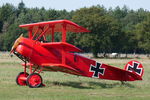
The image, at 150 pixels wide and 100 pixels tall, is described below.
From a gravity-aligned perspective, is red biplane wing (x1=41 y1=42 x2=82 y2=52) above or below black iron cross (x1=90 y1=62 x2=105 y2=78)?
above

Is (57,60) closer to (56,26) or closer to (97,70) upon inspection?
(97,70)

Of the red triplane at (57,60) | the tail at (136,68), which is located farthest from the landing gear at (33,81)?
the tail at (136,68)

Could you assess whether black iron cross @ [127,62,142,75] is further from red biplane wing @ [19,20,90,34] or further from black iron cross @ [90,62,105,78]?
red biplane wing @ [19,20,90,34]

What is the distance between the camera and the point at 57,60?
47.0 feet

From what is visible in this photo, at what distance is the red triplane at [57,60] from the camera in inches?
538

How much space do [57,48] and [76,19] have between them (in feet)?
186

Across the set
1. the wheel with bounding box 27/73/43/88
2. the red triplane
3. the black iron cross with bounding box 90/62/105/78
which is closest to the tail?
the red triplane

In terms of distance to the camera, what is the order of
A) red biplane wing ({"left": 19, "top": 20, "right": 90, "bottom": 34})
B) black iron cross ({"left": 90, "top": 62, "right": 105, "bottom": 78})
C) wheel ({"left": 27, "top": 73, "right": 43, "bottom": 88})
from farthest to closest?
1. black iron cross ({"left": 90, "top": 62, "right": 105, "bottom": 78})
2. wheel ({"left": 27, "top": 73, "right": 43, "bottom": 88})
3. red biplane wing ({"left": 19, "top": 20, "right": 90, "bottom": 34})

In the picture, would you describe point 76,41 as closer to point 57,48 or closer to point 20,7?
point 57,48

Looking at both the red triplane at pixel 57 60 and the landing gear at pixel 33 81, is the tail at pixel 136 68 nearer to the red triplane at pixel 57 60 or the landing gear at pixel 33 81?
the red triplane at pixel 57 60

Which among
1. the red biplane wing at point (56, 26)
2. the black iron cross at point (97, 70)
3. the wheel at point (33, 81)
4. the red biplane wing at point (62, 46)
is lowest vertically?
the wheel at point (33, 81)

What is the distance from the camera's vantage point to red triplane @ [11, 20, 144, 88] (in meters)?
13.7

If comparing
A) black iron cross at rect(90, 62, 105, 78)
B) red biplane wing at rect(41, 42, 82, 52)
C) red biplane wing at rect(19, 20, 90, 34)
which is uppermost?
red biplane wing at rect(19, 20, 90, 34)

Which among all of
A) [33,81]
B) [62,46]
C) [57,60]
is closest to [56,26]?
[57,60]
